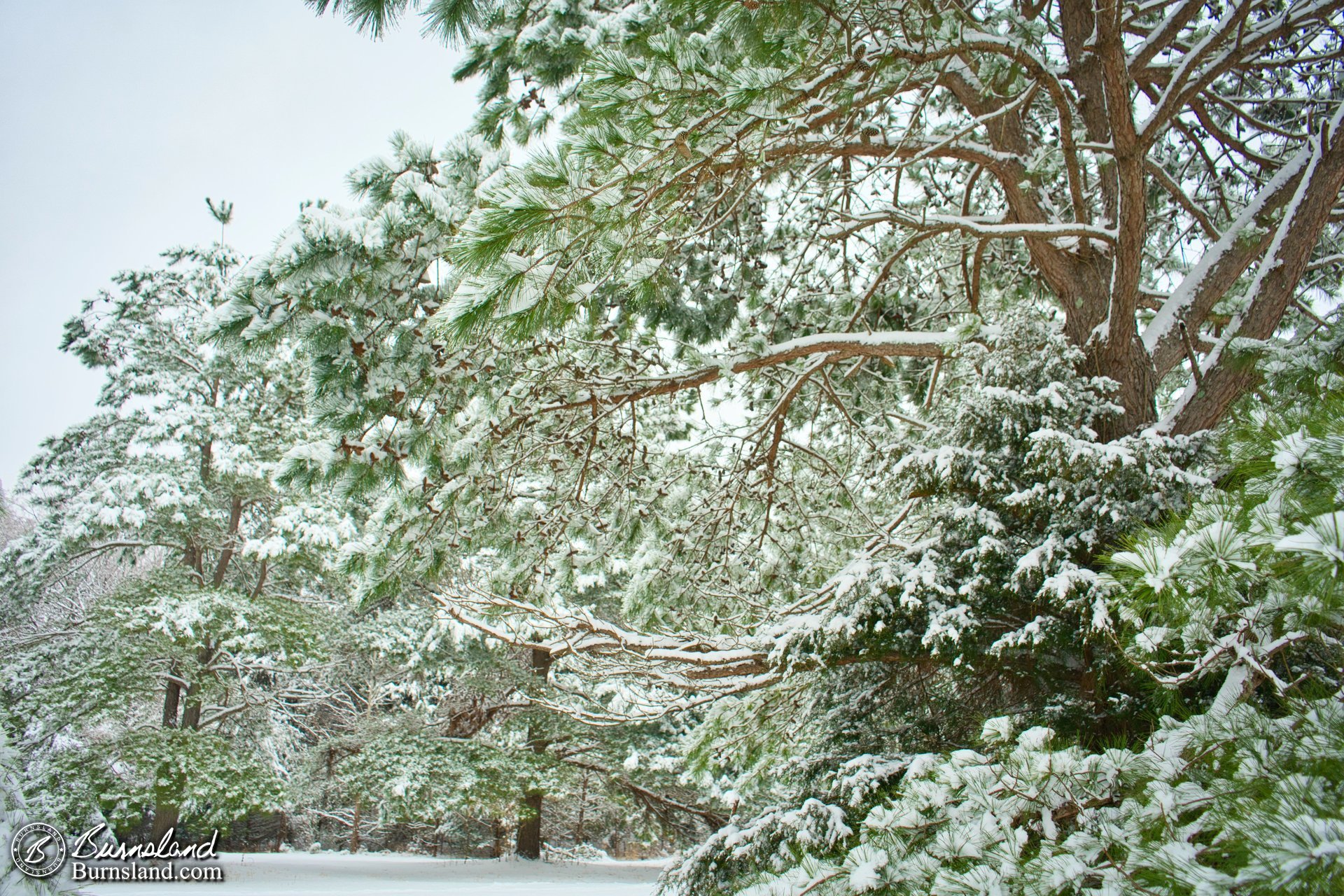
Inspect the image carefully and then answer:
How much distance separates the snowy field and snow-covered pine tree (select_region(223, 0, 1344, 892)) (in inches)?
193

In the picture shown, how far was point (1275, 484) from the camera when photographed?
1225mm

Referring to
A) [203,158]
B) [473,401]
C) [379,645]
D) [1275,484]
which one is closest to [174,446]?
[379,645]

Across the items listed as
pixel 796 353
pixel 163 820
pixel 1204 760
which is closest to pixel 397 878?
pixel 163 820

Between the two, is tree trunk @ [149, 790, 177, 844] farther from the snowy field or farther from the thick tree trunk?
the thick tree trunk

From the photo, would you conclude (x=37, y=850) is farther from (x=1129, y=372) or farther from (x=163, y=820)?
(x=163, y=820)

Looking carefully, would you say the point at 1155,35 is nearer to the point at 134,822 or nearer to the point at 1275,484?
the point at 1275,484

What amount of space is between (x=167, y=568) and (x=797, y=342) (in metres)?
9.24

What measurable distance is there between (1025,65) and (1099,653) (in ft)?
7.36

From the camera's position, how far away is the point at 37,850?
234cm

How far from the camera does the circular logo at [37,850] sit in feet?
7.43

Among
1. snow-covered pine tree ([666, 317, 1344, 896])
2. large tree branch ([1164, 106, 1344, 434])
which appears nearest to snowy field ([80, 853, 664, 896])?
snow-covered pine tree ([666, 317, 1344, 896])

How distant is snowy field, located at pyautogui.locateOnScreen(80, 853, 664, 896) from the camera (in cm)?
691

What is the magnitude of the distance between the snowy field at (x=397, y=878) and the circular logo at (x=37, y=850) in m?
3.73

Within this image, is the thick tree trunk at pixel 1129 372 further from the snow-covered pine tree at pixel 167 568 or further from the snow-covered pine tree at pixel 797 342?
the snow-covered pine tree at pixel 167 568
